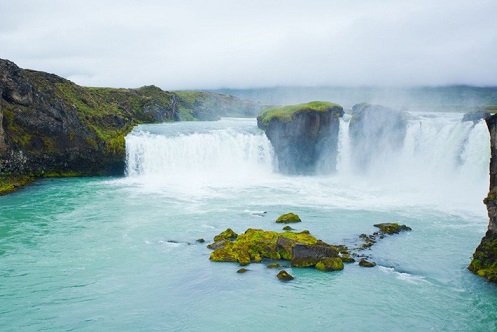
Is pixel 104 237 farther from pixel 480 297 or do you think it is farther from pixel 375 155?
pixel 375 155

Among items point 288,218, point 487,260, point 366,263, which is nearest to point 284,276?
point 366,263

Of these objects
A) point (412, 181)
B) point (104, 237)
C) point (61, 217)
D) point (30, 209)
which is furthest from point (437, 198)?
point (30, 209)

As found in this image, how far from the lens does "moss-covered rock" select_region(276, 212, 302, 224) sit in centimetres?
2661

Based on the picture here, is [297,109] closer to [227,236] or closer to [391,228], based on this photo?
[391,228]

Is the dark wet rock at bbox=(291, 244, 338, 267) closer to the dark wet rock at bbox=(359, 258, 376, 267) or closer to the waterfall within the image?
the dark wet rock at bbox=(359, 258, 376, 267)

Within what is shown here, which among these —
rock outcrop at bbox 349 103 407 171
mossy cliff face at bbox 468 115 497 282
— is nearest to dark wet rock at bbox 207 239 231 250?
mossy cliff face at bbox 468 115 497 282

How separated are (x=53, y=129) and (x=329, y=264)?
32.7 m

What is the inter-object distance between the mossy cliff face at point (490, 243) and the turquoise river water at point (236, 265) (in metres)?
0.56

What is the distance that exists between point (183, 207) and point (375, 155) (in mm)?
25203

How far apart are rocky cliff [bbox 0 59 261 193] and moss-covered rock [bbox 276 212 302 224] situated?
78.7 feet

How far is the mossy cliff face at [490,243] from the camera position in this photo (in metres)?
17.9

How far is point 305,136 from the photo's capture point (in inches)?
1918

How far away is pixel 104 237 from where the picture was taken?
78.9ft

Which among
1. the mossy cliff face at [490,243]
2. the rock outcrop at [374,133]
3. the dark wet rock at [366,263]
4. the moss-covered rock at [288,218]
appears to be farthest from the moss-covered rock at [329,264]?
the rock outcrop at [374,133]
